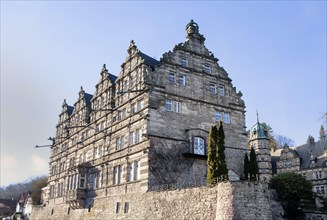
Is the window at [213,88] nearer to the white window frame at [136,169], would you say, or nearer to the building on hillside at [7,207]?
the white window frame at [136,169]

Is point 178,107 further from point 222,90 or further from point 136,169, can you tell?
point 136,169

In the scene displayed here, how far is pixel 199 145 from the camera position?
27578 millimetres

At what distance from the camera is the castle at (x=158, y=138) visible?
80.7ft

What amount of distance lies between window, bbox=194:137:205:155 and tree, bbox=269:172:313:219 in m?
6.04

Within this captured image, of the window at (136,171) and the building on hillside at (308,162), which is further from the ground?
the building on hillside at (308,162)

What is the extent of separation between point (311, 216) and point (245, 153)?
29.3 feet

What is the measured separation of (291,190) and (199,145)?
8.06m

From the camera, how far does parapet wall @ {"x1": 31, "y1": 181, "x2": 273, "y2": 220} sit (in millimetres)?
17155

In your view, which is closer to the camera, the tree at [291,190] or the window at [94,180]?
the tree at [291,190]

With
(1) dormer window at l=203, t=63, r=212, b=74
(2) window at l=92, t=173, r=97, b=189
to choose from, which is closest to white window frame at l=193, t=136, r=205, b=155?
(1) dormer window at l=203, t=63, r=212, b=74

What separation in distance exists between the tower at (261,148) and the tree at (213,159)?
29.7 metres

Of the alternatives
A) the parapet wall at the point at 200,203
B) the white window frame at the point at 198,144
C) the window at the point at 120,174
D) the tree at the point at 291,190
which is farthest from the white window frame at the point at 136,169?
the tree at the point at 291,190

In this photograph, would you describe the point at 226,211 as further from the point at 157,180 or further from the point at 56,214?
the point at 56,214

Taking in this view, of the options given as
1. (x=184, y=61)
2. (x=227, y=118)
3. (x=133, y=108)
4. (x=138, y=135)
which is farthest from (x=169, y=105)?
(x=227, y=118)
